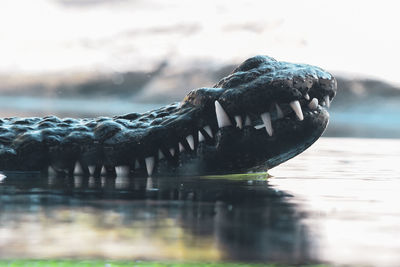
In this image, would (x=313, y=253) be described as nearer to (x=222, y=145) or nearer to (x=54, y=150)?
(x=222, y=145)

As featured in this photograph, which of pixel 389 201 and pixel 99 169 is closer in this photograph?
pixel 389 201

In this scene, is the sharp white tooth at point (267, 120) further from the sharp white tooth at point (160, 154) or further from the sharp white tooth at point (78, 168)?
the sharp white tooth at point (78, 168)

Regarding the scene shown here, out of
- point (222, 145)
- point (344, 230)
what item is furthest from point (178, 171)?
point (344, 230)

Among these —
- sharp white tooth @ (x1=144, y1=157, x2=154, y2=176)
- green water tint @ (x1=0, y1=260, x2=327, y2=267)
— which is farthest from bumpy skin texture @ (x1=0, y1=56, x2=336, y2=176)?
green water tint @ (x1=0, y1=260, x2=327, y2=267)

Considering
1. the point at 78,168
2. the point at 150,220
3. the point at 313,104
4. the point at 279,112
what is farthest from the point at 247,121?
the point at 150,220

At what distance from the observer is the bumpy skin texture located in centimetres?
625

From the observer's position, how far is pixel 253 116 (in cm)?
630

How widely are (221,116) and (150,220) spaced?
6.68 feet

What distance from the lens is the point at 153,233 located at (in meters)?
3.90

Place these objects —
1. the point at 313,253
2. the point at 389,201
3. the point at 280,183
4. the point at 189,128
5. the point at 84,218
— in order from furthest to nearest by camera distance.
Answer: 1. the point at 280,183
2. the point at 189,128
3. the point at 389,201
4. the point at 84,218
5. the point at 313,253

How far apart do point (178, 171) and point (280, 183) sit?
947mm

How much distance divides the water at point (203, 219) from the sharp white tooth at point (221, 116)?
0.53 metres

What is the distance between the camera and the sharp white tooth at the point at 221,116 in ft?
20.2

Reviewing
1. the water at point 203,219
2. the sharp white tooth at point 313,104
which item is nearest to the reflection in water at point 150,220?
the water at point 203,219
